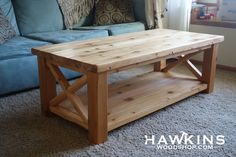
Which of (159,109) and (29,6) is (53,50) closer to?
(159,109)

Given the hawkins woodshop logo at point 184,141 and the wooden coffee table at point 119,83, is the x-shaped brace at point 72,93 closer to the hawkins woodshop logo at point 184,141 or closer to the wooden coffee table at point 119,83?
the wooden coffee table at point 119,83

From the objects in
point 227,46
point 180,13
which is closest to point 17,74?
point 180,13

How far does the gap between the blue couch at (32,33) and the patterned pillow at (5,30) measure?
41 millimetres

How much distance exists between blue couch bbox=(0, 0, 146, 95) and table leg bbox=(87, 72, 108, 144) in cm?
88

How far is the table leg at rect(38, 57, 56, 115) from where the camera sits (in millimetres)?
1897

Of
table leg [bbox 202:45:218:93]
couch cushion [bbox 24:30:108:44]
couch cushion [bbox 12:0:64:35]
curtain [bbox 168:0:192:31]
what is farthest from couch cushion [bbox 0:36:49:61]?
curtain [bbox 168:0:192:31]

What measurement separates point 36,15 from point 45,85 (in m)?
1.20

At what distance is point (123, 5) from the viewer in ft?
10.6

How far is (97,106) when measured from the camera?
5.24ft

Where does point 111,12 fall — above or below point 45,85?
above

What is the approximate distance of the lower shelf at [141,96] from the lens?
182 cm

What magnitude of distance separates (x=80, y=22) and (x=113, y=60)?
169 cm

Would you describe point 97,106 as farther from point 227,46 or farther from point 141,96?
point 227,46

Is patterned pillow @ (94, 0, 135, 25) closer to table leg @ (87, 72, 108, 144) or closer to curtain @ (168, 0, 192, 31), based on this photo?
curtain @ (168, 0, 192, 31)
